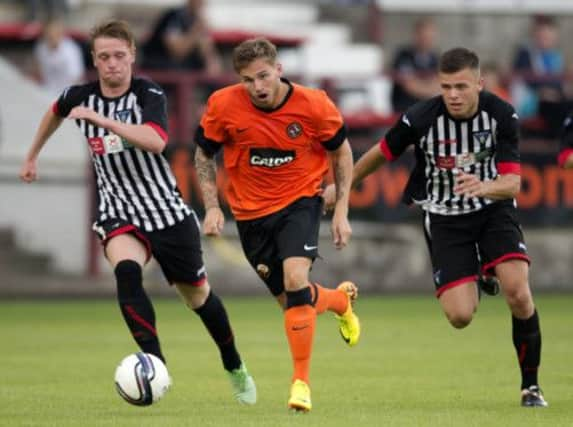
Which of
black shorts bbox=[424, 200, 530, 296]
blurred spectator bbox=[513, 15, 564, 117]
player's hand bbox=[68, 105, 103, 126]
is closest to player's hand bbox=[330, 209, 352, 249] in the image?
black shorts bbox=[424, 200, 530, 296]

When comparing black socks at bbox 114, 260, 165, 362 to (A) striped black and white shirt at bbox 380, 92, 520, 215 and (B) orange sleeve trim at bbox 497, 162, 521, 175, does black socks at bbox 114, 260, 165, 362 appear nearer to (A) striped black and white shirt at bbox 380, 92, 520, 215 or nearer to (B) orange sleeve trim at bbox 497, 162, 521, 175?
(A) striped black and white shirt at bbox 380, 92, 520, 215

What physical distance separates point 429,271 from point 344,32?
5.80 m

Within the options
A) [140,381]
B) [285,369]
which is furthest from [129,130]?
[285,369]

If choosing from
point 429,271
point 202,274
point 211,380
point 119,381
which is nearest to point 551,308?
point 429,271

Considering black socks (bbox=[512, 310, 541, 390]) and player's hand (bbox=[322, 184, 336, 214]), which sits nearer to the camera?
black socks (bbox=[512, 310, 541, 390])

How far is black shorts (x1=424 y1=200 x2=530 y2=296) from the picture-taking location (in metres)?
9.48

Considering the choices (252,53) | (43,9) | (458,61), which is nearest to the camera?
(252,53)

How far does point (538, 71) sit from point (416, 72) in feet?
6.79

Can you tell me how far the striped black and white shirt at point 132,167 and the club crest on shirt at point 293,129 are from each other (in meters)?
0.70

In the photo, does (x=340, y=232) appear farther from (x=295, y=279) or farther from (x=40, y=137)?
(x=40, y=137)

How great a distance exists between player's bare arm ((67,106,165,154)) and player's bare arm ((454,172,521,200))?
1.70 meters

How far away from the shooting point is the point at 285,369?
467 inches

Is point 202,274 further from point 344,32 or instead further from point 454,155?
point 344,32

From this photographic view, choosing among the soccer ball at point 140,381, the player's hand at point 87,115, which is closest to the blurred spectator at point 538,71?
the player's hand at point 87,115
